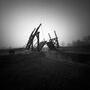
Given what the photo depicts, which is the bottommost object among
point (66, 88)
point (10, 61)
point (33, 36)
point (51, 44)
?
point (66, 88)

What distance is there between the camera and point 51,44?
13.1 m

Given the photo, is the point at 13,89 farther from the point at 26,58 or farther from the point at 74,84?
the point at 26,58

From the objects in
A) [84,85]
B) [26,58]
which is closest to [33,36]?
[26,58]

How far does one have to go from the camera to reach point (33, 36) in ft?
34.2

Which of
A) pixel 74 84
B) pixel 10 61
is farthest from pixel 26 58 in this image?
pixel 74 84

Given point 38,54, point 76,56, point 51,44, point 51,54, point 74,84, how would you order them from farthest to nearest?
1. point 51,54
2. point 51,44
3. point 76,56
4. point 38,54
5. point 74,84

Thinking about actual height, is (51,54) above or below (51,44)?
below

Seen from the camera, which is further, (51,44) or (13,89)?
(51,44)

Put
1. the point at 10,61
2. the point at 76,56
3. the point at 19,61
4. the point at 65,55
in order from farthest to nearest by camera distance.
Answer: the point at 65,55 < the point at 76,56 < the point at 19,61 < the point at 10,61

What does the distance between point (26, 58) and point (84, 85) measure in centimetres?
705

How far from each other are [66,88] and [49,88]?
0.86m

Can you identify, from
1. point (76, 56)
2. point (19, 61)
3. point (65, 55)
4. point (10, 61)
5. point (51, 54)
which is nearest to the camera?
point (10, 61)

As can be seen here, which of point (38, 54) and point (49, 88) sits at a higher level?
point (38, 54)

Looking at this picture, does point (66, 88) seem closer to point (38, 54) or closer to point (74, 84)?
point (74, 84)
